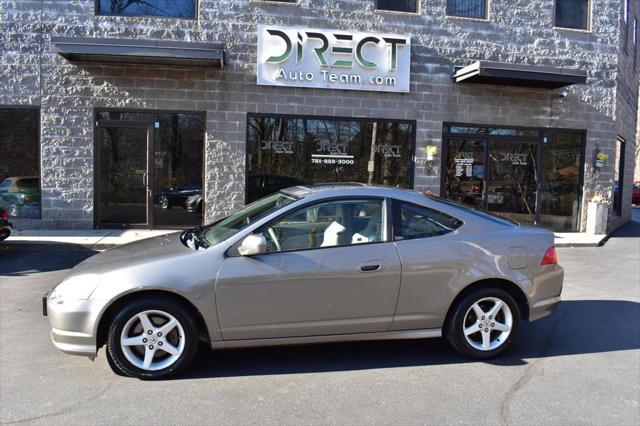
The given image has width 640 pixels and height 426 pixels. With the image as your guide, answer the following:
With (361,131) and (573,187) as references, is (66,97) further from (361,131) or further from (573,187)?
(573,187)

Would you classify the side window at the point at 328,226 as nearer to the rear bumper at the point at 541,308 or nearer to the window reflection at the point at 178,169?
the rear bumper at the point at 541,308

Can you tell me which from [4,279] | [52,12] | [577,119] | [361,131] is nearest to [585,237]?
[577,119]

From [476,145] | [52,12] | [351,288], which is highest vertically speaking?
[52,12]

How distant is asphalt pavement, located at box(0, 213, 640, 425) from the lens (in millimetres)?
3541

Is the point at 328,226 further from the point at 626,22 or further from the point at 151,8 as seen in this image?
the point at 626,22

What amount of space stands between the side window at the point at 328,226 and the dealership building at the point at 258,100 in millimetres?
7285

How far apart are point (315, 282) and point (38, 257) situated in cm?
690

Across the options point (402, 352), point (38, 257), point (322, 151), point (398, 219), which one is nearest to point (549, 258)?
point (398, 219)

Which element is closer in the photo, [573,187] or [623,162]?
[573,187]

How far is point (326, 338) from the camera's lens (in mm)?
4297

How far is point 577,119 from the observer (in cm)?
1347

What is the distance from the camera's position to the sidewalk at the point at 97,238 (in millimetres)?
9883

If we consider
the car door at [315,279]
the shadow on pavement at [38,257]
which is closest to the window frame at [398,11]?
the shadow on pavement at [38,257]

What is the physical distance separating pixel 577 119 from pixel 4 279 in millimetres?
13013
